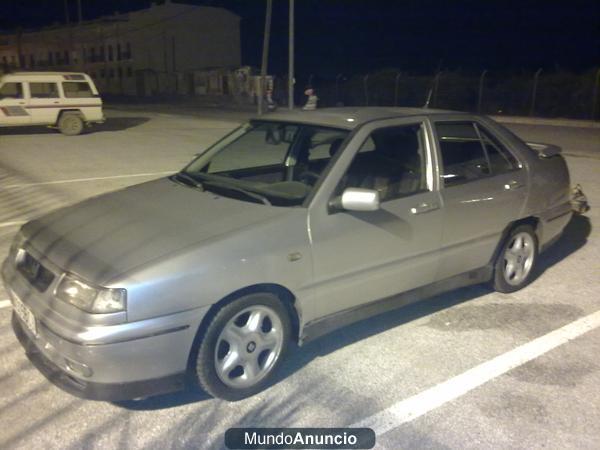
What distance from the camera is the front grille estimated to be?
3.10 meters

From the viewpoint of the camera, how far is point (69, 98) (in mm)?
17500

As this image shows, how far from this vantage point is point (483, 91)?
95.5 ft

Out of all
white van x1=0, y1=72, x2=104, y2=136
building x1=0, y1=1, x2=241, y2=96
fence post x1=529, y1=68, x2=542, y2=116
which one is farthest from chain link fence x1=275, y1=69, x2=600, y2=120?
building x1=0, y1=1, x2=241, y2=96

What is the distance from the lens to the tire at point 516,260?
470cm

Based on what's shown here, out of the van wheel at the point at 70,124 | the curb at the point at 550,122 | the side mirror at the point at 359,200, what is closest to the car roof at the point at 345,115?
the side mirror at the point at 359,200

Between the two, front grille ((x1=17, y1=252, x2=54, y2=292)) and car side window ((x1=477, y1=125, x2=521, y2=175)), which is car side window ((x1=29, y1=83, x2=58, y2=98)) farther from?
car side window ((x1=477, y1=125, x2=521, y2=175))

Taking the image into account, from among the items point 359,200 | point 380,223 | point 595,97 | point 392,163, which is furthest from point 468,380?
point 595,97

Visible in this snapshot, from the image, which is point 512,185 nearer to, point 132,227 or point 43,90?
point 132,227

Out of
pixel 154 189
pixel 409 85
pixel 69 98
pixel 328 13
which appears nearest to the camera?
pixel 154 189

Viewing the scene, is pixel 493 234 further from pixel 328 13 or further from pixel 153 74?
pixel 328 13

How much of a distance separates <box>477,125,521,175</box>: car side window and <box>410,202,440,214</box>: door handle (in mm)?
871

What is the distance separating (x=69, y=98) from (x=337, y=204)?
52.5 ft

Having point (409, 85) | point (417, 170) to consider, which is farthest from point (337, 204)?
point (409, 85)

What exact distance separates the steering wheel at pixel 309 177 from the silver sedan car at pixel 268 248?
0.02 meters
